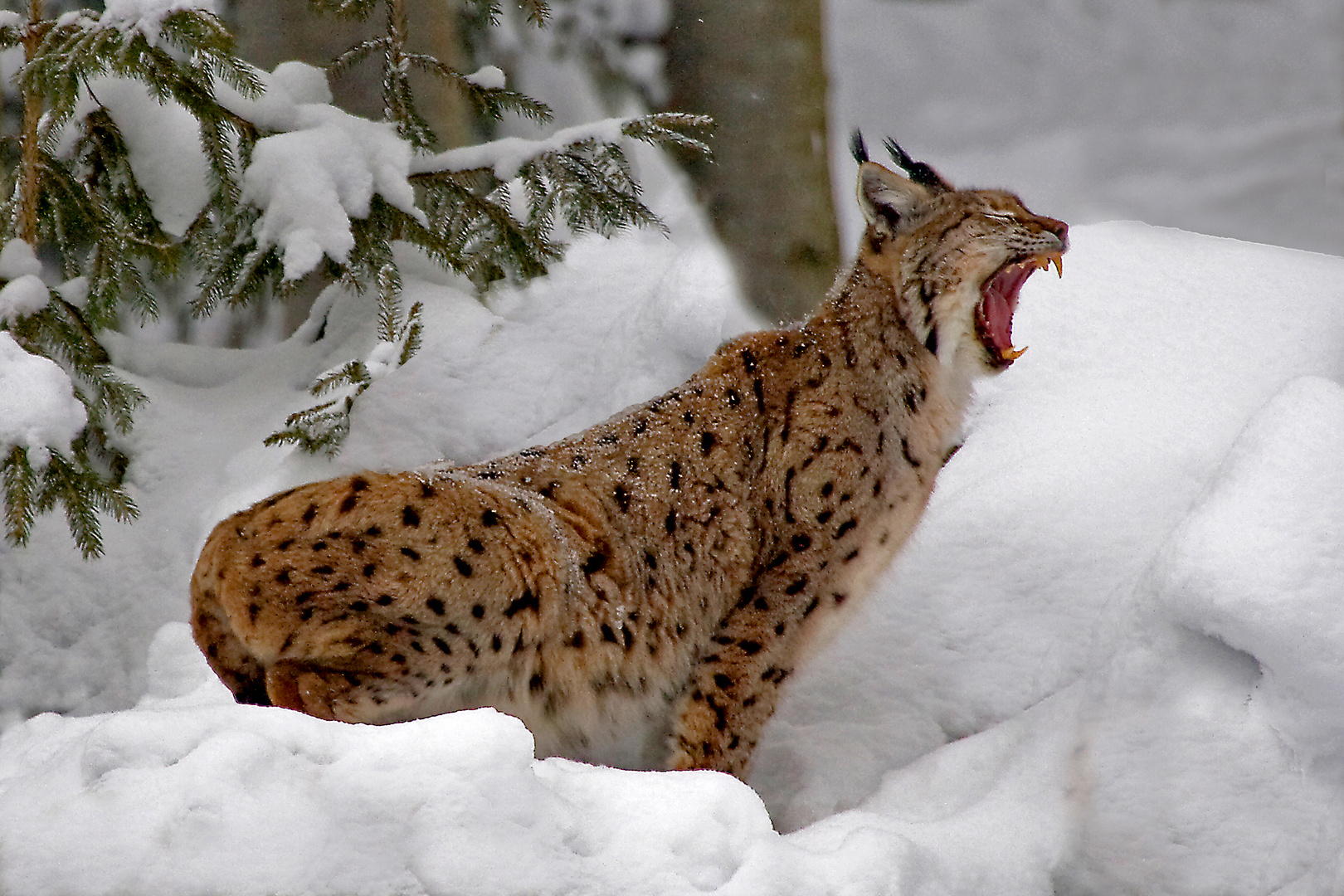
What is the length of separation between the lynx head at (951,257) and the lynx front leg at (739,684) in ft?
2.77

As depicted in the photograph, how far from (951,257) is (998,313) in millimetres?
212

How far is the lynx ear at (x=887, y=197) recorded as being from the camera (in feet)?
11.2

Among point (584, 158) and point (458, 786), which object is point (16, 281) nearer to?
point (584, 158)

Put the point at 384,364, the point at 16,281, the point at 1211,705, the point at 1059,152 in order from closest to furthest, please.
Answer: the point at 1211,705
the point at 16,281
the point at 384,364
the point at 1059,152

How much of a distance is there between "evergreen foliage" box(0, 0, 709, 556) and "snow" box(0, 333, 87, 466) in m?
0.05

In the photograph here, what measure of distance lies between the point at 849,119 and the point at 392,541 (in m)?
4.56

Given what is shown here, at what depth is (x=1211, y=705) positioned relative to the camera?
9.28 ft

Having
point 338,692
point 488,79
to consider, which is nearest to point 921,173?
point 488,79

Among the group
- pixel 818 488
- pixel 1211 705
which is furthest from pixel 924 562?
pixel 1211 705

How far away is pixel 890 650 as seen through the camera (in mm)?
3561

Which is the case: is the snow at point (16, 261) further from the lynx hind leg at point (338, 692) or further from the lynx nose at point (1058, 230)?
the lynx nose at point (1058, 230)

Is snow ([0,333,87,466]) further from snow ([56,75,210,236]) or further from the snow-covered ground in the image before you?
snow ([56,75,210,236])

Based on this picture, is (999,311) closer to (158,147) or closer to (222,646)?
(222,646)

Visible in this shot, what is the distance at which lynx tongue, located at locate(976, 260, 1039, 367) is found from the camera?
11.1ft
